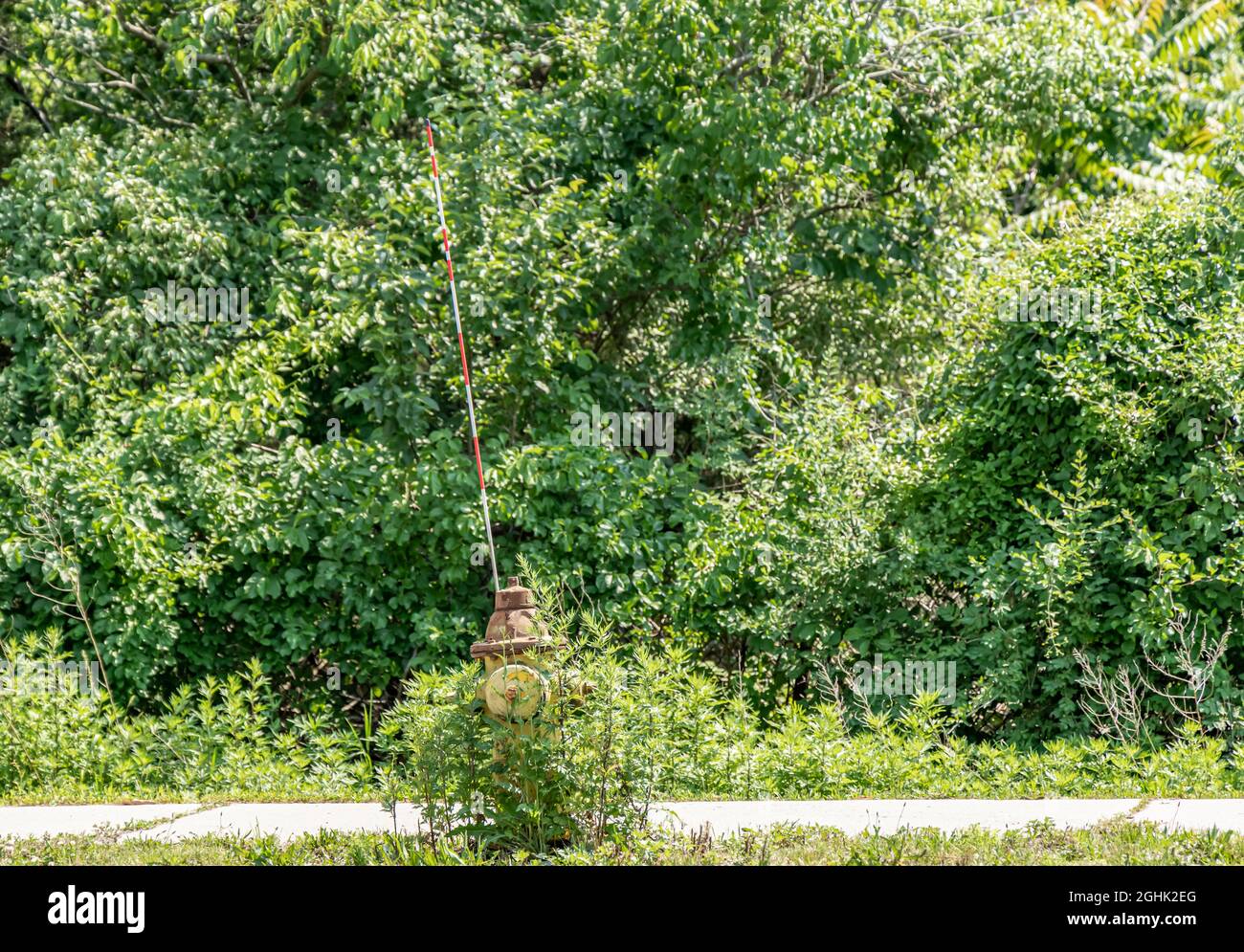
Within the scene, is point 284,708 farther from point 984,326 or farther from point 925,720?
point 984,326

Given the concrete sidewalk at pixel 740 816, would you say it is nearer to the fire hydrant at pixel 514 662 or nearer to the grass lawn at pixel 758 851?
the grass lawn at pixel 758 851

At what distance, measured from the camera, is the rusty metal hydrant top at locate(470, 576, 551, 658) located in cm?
517

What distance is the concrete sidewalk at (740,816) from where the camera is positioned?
5801 millimetres

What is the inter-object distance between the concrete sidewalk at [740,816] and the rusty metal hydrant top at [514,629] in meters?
0.91

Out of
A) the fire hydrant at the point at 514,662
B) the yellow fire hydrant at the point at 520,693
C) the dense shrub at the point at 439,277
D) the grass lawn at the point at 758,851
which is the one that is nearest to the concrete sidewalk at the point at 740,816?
the grass lawn at the point at 758,851

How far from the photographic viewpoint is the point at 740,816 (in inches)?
243

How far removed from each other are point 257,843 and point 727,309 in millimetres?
6594

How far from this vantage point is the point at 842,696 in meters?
9.16

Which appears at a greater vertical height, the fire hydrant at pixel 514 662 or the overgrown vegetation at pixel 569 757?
the fire hydrant at pixel 514 662

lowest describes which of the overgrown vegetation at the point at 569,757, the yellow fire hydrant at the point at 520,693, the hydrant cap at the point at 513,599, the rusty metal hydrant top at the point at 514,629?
the overgrown vegetation at the point at 569,757

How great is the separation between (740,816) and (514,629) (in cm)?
167

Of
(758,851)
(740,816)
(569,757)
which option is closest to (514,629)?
(569,757)

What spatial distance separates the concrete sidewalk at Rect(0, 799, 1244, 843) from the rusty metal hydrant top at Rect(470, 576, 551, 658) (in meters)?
0.91

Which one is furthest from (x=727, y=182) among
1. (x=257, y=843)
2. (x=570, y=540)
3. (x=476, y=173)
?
(x=257, y=843)
